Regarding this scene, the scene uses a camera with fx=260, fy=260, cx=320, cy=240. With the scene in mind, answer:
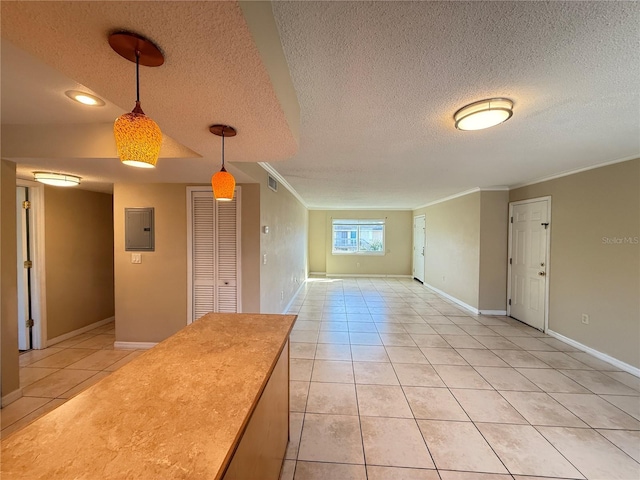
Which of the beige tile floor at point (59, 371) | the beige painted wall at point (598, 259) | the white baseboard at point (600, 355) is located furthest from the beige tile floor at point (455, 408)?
the beige tile floor at point (59, 371)

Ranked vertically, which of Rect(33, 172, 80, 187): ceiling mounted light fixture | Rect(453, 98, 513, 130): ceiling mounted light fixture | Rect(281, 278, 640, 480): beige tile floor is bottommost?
Rect(281, 278, 640, 480): beige tile floor

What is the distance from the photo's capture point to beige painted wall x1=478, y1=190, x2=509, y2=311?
459 centimetres

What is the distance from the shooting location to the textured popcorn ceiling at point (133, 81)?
76 cm

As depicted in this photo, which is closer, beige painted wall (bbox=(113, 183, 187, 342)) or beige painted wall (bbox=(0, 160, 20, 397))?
beige painted wall (bbox=(0, 160, 20, 397))

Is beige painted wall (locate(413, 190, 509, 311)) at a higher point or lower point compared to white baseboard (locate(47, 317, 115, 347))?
higher

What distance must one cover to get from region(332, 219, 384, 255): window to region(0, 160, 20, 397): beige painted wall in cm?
710

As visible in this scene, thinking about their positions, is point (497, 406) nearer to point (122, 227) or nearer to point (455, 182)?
point (455, 182)

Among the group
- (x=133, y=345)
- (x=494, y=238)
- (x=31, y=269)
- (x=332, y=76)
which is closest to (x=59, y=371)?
→ (x=133, y=345)

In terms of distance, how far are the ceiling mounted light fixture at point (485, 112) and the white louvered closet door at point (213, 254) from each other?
2528 mm

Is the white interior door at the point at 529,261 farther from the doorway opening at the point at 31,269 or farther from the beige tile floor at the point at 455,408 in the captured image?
the doorway opening at the point at 31,269

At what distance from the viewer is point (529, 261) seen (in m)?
4.14

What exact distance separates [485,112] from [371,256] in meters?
7.09

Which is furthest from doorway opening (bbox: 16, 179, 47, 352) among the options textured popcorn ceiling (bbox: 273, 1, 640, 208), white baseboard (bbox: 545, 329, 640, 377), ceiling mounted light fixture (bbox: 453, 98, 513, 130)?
white baseboard (bbox: 545, 329, 640, 377)

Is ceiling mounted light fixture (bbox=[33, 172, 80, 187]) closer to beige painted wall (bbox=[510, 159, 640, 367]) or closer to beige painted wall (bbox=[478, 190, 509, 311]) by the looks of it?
beige painted wall (bbox=[478, 190, 509, 311])
